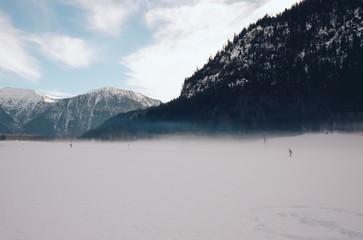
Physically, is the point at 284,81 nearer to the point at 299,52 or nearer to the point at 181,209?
the point at 299,52

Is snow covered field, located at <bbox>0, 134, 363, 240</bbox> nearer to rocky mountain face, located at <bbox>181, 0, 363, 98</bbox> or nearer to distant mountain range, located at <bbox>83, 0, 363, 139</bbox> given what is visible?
distant mountain range, located at <bbox>83, 0, 363, 139</bbox>

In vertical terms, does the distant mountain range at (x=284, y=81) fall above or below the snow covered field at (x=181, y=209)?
above

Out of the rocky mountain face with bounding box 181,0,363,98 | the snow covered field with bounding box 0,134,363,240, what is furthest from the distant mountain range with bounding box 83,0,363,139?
the snow covered field with bounding box 0,134,363,240

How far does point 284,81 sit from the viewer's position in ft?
427

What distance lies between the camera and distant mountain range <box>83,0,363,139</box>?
347 feet

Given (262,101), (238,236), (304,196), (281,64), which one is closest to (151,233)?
(238,236)

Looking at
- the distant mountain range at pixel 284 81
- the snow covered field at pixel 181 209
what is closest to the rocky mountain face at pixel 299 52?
the distant mountain range at pixel 284 81

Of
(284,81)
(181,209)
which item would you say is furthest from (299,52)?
(181,209)

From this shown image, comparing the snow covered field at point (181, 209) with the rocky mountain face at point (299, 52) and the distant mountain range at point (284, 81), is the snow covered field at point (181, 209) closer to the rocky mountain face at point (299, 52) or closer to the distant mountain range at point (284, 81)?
the distant mountain range at point (284, 81)

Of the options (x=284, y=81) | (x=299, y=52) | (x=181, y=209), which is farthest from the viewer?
(x=299, y=52)

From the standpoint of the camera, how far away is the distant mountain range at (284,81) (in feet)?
347

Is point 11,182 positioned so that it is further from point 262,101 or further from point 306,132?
point 262,101

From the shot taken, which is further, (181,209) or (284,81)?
(284,81)

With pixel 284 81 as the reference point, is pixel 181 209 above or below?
below
